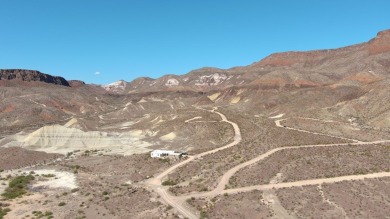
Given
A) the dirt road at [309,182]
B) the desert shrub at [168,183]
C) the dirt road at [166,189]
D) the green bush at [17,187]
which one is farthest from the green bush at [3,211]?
the dirt road at [309,182]

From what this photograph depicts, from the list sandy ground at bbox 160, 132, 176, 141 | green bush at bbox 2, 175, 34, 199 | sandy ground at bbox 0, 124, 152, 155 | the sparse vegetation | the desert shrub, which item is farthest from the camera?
sandy ground at bbox 160, 132, 176, 141

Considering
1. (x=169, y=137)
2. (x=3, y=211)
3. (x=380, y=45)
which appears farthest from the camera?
(x=380, y=45)

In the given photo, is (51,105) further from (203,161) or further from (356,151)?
(356,151)

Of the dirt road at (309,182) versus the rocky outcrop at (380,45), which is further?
the rocky outcrop at (380,45)

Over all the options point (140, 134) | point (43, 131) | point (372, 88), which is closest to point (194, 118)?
point (140, 134)

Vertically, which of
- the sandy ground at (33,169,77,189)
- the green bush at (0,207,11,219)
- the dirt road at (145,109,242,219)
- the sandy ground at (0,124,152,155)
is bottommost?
the dirt road at (145,109,242,219)

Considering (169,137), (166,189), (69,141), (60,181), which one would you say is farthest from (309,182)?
(69,141)

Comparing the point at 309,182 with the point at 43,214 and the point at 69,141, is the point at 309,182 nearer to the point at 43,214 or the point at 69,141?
the point at 43,214

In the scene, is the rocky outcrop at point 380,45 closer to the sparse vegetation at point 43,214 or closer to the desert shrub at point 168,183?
the desert shrub at point 168,183

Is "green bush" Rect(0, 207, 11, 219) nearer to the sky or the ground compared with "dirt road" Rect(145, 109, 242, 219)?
nearer to the sky

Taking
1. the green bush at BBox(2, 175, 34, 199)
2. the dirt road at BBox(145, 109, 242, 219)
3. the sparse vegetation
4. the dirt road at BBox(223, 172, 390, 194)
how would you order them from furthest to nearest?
the green bush at BBox(2, 175, 34, 199) < the dirt road at BBox(223, 172, 390, 194) < the sparse vegetation < the dirt road at BBox(145, 109, 242, 219)

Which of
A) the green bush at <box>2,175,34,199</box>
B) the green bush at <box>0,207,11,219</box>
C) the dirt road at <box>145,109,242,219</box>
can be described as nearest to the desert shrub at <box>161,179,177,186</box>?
the dirt road at <box>145,109,242,219</box>

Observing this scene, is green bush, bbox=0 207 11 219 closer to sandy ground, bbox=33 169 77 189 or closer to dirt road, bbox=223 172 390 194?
sandy ground, bbox=33 169 77 189
